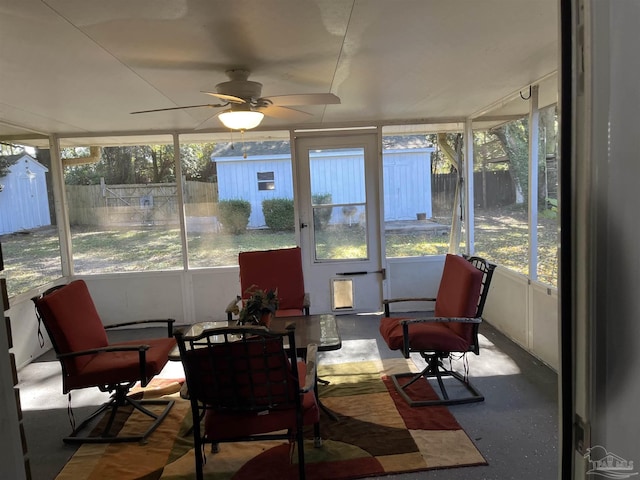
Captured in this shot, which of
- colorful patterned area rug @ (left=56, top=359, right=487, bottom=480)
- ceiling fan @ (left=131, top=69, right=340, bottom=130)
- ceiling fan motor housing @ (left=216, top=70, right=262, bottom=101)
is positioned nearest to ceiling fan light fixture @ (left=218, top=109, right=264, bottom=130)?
ceiling fan @ (left=131, top=69, right=340, bottom=130)

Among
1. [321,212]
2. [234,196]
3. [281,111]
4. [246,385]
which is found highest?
[281,111]

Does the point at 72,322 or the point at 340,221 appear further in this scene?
the point at 340,221

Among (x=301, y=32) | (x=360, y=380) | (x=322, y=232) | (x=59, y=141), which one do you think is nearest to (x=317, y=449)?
(x=360, y=380)

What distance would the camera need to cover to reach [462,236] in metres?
5.20

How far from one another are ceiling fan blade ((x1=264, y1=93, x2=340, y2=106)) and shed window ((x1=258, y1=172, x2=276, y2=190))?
2.27m

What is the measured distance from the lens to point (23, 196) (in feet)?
14.1

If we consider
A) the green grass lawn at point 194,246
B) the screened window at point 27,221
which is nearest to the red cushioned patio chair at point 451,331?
the green grass lawn at point 194,246

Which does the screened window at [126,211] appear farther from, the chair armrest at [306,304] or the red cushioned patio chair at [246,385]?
the red cushioned patio chair at [246,385]

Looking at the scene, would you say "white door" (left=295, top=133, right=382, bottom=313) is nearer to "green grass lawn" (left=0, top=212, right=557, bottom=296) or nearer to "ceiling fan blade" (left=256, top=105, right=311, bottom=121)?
"green grass lawn" (left=0, top=212, right=557, bottom=296)

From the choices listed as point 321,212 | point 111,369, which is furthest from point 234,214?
point 111,369

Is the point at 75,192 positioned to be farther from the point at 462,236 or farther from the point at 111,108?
the point at 462,236

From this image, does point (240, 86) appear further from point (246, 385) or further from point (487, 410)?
point (487, 410)

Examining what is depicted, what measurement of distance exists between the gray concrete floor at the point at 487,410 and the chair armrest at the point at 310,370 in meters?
0.69

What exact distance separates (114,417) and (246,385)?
1455mm
